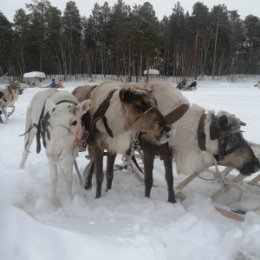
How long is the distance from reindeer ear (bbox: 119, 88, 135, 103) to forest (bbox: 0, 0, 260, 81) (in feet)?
Answer: 141

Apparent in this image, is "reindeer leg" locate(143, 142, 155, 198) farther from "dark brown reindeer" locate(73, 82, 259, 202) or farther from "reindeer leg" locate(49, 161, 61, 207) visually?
"reindeer leg" locate(49, 161, 61, 207)

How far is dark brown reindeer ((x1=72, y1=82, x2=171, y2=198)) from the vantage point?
3836mm

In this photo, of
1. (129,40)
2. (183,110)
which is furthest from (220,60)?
(183,110)

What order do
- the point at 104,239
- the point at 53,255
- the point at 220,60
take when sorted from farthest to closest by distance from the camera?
the point at 220,60 → the point at 104,239 → the point at 53,255

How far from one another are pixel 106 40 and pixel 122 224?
173ft

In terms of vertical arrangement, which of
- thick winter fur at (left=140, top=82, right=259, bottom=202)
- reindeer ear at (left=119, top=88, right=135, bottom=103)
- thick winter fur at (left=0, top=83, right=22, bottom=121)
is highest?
reindeer ear at (left=119, top=88, right=135, bottom=103)

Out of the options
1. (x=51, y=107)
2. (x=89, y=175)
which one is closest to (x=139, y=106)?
(x=51, y=107)

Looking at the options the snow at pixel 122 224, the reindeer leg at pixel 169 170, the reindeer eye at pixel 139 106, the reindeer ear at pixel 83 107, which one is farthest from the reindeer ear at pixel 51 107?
the reindeer leg at pixel 169 170

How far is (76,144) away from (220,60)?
55.7m

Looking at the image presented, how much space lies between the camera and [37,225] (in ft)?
8.36

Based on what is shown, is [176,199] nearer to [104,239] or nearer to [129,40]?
[104,239]

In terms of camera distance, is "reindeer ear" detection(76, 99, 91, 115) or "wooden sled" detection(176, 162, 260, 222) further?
"reindeer ear" detection(76, 99, 91, 115)

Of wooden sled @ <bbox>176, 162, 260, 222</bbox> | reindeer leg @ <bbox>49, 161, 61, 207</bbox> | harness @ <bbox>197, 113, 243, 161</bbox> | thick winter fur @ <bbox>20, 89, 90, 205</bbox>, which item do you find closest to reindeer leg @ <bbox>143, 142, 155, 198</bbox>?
wooden sled @ <bbox>176, 162, 260, 222</bbox>

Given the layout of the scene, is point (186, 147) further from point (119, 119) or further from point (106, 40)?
point (106, 40)
